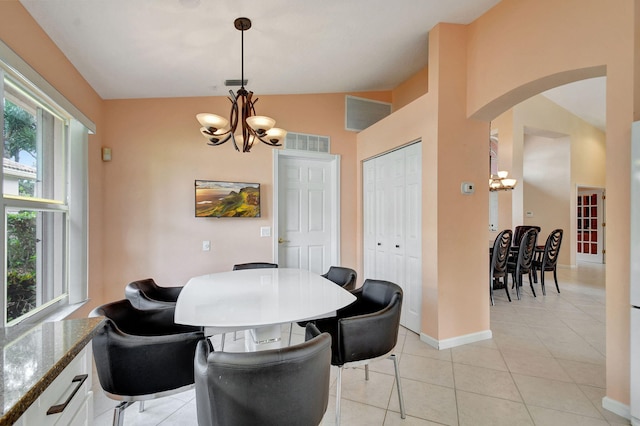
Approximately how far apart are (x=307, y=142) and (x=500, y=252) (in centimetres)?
323

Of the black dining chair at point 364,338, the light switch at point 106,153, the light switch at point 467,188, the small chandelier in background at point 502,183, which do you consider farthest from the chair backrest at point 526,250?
the light switch at point 106,153

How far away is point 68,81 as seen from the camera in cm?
239

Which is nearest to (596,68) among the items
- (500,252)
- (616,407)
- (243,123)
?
(616,407)

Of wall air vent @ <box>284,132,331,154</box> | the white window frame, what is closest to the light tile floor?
the white window frame

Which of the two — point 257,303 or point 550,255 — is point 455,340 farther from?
point 550,255

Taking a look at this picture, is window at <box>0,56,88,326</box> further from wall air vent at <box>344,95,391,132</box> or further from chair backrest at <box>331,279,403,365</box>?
wall air vent at <box>344,95,391,132</box>

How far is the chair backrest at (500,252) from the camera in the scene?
4119 millimetres

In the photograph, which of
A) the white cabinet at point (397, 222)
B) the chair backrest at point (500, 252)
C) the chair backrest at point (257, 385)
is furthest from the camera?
the chair backrest at point (500, 252)

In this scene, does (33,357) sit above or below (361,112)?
below

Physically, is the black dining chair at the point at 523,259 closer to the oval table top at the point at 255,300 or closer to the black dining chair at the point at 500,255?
the black dining chair at the point at 500,255

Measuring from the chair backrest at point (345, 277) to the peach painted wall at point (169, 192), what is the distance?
53.9 inches

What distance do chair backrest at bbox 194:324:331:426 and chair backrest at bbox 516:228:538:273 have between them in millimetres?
4612

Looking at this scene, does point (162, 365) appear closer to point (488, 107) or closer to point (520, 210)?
point (488, 107)

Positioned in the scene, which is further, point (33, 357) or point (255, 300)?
point (255, 300)
